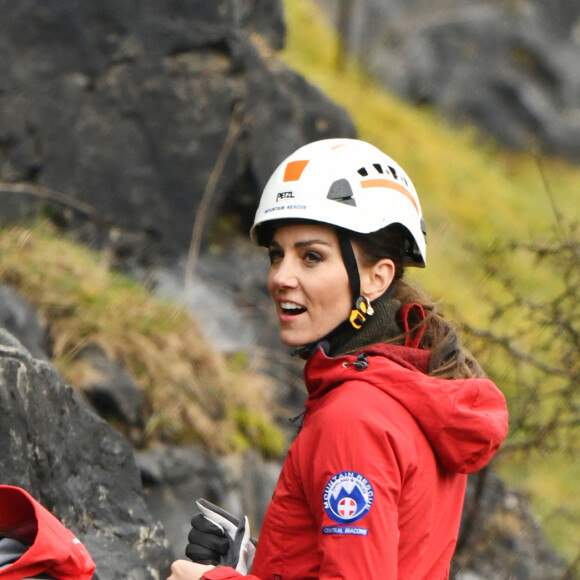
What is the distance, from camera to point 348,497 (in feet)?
7.63

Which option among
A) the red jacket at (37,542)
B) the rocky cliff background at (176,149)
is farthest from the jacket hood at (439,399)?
the rocky cliff background at (176,149)

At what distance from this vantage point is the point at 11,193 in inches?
237

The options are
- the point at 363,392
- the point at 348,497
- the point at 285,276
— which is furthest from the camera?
the point at 285,276

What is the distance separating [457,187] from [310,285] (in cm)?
1105

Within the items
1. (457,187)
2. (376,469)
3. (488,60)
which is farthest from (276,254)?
(488,60)

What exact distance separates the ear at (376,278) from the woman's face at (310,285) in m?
0.07

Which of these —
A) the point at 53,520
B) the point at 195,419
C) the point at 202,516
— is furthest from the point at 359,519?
the point at 195,419

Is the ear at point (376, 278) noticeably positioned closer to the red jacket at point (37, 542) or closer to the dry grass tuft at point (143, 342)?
the red jacket at point (37, 542)

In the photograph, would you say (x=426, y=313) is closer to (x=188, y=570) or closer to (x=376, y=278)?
(x=376, y=278)

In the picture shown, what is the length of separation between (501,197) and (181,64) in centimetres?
861

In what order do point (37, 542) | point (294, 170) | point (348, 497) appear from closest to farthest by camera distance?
point (348, 497), point (37, 542), point (294, 170)

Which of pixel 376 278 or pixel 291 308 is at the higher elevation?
pixel 376 278

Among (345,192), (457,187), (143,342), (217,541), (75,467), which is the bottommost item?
(457,187)

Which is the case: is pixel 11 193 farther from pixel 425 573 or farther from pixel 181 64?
pixel 425 573
